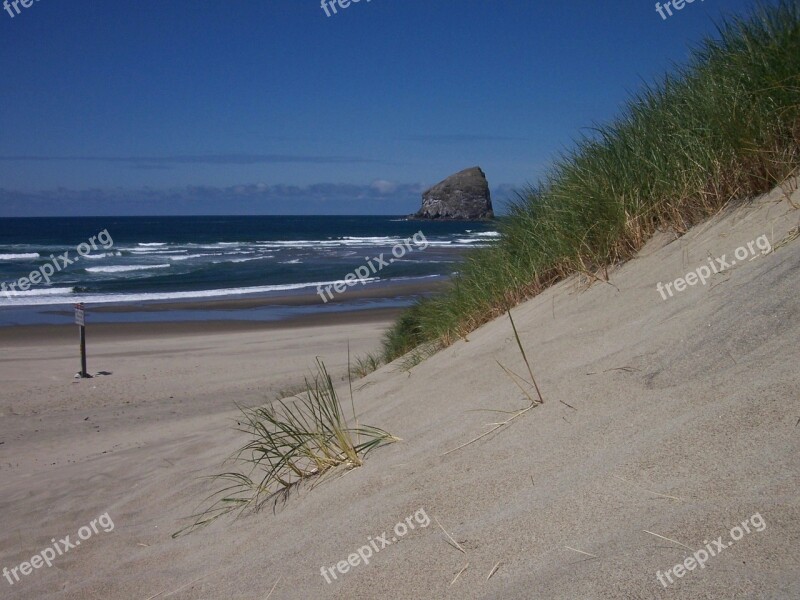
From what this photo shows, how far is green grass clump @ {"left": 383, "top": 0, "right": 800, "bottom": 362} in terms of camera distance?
4820mm

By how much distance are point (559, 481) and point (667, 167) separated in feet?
12.0

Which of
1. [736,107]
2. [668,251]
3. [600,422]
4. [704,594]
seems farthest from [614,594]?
[736,107]

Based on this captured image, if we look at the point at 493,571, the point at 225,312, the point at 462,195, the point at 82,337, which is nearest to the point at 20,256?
the point at 225,312

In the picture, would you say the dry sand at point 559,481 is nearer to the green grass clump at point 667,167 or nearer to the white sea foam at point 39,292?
the green grass clump at point 667,167

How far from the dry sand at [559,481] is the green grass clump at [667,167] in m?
0.31

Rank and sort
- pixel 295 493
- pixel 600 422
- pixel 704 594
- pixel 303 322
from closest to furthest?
pixel 704 594
pixel 600 422
pixel 295 493
pixel 303 322

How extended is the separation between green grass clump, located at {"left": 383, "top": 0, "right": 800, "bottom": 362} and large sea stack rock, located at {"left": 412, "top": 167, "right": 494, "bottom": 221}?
2948 cm

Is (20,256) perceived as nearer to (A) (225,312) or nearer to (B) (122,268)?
(B) (122,268)

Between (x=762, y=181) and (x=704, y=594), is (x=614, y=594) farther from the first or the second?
(x=762, y=181)

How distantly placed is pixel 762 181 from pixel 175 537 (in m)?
4.25

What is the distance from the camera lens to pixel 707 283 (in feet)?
12.9

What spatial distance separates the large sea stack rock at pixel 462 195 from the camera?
43375 millimetres

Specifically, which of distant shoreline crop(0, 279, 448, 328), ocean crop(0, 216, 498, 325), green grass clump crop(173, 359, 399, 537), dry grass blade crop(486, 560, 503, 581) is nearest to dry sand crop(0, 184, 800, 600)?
dry grass blade crop(486, 560, 503, 581)

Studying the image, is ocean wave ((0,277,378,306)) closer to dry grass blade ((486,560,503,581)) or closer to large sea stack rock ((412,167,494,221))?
large sea stack rock ((412,167,494,221))
